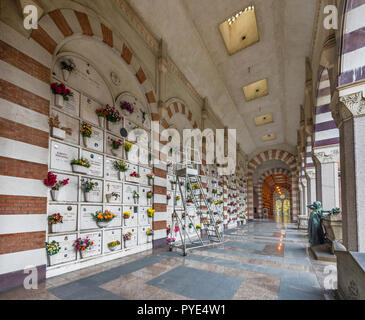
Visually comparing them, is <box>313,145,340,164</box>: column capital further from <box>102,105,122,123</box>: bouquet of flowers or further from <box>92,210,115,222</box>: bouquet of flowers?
<box>92,210,115,222</box>: bouquet of flowers

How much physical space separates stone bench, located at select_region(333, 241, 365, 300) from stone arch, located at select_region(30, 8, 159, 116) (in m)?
4.62

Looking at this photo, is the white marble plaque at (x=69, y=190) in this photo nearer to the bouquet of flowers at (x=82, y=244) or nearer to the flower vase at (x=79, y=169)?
the flower vase at (x=79, y=169)

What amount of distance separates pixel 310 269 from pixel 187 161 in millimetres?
4315

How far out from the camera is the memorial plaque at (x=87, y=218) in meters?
3.49

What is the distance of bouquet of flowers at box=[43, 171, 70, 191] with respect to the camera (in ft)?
9.65

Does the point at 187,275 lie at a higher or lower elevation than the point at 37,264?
lower

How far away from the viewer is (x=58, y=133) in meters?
3.18

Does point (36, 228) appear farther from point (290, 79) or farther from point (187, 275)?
point (290, 79)

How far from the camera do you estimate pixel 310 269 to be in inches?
139

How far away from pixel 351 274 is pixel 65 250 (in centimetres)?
367

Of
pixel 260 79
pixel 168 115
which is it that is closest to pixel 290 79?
pixel 260 79

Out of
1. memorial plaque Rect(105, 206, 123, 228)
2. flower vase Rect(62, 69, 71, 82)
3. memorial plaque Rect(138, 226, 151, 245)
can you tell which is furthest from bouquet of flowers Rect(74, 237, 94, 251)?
flower vase Rect(62, 69, 71, 82)
